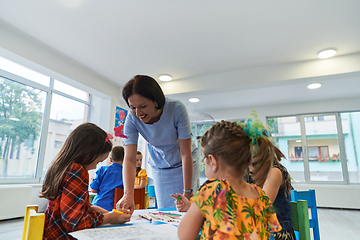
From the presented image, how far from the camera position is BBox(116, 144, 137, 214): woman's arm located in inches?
45.7

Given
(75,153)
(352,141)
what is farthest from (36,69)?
(352,141)

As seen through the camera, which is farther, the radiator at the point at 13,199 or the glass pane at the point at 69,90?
the glass pane at the point at 69,90

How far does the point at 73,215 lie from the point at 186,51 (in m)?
2.87

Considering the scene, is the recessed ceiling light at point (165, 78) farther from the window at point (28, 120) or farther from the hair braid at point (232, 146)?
the hair braid at point (232, 146)

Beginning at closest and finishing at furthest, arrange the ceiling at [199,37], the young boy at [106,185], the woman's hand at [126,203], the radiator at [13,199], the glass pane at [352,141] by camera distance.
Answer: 1. the woman's hand at [126,203]
2. the young boy at [106,185]
3. the ceiling at [199,37]
4. the radiator at [13,199]
5. the glass pane at [352,141]

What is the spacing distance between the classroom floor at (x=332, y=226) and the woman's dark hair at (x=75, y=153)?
2253 millimetres

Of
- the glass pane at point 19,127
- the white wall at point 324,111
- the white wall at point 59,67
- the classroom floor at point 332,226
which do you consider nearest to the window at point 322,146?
the white wall at point 324,111

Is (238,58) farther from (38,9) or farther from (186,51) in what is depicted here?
(38,9)

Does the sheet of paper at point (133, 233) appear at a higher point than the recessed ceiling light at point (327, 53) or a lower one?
lower

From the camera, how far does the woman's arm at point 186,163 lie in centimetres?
135

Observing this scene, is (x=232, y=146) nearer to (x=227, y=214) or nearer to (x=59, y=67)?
(x=227, y=214)

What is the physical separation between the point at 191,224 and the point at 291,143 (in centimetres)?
618

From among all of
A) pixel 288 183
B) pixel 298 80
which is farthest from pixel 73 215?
pixel 298 80

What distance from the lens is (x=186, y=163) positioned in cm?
137
